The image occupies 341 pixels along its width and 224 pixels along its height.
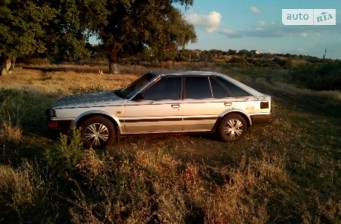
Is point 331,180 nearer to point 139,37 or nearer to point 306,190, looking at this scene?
point 306,190

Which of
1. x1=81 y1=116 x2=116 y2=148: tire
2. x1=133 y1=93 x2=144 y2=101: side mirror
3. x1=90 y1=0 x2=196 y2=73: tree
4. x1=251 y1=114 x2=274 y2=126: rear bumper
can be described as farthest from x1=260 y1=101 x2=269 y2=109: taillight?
x1=90 y1=0 x2=196 y2=73: tree

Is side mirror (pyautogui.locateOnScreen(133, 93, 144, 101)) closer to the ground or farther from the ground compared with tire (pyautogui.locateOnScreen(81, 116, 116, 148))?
farther from the ground

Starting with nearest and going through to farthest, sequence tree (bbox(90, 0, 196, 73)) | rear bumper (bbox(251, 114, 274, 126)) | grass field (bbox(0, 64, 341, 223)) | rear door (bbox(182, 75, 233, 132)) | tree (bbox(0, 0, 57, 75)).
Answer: grass field (bbox(0, 64, 341, 223))
rear door (bbox(182, 75, 233, 132))
rear bumper (bbox(251, 114, 274, 126))
tree (bbox(0, 0, 57, 75))
tree (bbox(90, 0, 196, 73))

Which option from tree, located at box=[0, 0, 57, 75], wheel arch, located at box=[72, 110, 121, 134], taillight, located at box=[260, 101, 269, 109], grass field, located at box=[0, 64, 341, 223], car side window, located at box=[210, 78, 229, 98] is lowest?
grass field, located at box=[0, 64, 341, 223]

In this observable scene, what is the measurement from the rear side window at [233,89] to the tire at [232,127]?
490 mm

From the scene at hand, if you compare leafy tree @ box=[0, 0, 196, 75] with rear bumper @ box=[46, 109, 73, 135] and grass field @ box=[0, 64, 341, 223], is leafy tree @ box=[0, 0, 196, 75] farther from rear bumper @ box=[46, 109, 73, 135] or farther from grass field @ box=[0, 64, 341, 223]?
rear bumper @ box=[46, 109, 73, 135]

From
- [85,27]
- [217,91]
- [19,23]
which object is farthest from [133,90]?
[85,27]

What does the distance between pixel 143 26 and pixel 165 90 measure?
1260cm

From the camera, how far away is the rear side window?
17.7 ft

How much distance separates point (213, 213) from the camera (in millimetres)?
2635

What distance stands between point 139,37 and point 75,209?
49.9ft

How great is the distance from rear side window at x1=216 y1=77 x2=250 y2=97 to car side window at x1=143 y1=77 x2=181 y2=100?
39.4 inches

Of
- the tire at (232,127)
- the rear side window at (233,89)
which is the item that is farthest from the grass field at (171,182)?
the rear side window at (233,89)

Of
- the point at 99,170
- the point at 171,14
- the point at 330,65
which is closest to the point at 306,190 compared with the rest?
the point at 99,170
